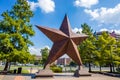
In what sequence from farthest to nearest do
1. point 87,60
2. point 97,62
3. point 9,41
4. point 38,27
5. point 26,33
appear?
point 87,60 → point 97,62 → point 26,33 → point 9,41 → point 38,27

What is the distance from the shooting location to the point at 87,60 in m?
38.2

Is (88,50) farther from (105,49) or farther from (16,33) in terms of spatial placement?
(16,33)

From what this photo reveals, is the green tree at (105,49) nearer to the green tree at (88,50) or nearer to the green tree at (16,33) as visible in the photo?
the green tree at (88,50)

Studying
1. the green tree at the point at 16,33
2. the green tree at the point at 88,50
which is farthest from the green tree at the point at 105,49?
the green tree at the point at 16,33

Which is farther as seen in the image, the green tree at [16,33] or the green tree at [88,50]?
the green tree at [88,50]

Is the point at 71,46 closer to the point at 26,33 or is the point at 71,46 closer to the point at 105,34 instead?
the point at 26,33

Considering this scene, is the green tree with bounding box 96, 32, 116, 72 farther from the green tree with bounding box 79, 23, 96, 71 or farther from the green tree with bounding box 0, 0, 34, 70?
the green tree with bounding box 0, 0, 34, 70

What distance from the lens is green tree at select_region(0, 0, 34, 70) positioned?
96.2ft

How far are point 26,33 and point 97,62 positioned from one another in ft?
47.5

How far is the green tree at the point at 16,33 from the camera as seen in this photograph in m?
29.3

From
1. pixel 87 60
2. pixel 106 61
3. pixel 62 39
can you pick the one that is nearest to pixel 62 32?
pixel 62 39

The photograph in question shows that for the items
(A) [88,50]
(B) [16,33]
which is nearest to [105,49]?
(A) [88,50]

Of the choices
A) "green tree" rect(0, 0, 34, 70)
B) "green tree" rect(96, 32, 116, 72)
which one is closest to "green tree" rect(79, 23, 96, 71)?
"green tree" rect(96, 32, 116, 72)

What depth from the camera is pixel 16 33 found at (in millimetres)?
30859
